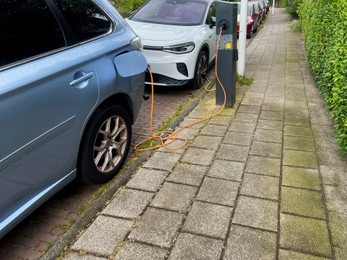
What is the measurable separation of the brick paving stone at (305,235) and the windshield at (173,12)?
4.88 m

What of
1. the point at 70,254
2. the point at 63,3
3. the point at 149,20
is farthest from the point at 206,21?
the point at 70,254

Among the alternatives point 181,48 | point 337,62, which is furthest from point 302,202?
point 181,48

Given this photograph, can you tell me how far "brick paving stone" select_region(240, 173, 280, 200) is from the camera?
9.97 feet

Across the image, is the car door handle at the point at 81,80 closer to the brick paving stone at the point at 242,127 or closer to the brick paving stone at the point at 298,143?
the brick paving stone at the point at 242,127

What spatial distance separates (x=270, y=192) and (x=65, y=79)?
6.47 ft

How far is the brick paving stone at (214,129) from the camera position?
4.37m

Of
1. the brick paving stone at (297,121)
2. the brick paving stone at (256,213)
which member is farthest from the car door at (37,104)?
the brick paving stone at (297,121)

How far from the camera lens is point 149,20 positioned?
22.1 ft

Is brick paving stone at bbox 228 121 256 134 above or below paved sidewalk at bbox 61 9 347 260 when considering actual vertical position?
above

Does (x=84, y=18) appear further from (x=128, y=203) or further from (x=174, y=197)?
(x=174, y=197)

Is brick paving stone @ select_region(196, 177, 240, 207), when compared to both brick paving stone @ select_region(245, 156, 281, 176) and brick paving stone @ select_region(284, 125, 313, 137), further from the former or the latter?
brick paving stone @ select_region(284, 125, 313, 137)

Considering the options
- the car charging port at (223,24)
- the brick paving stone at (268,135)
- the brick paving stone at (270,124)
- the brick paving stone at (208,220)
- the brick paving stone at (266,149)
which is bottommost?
the brick paving stone at (208,220)

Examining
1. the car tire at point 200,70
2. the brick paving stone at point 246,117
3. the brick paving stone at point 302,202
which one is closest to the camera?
the brick paving stone at point 302,202

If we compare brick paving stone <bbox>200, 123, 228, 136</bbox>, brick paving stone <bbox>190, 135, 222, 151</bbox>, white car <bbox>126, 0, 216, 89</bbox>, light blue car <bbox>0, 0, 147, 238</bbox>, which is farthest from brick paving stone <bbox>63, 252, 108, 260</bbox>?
white car <bbox>126, 0, 216, 89</bbox>
